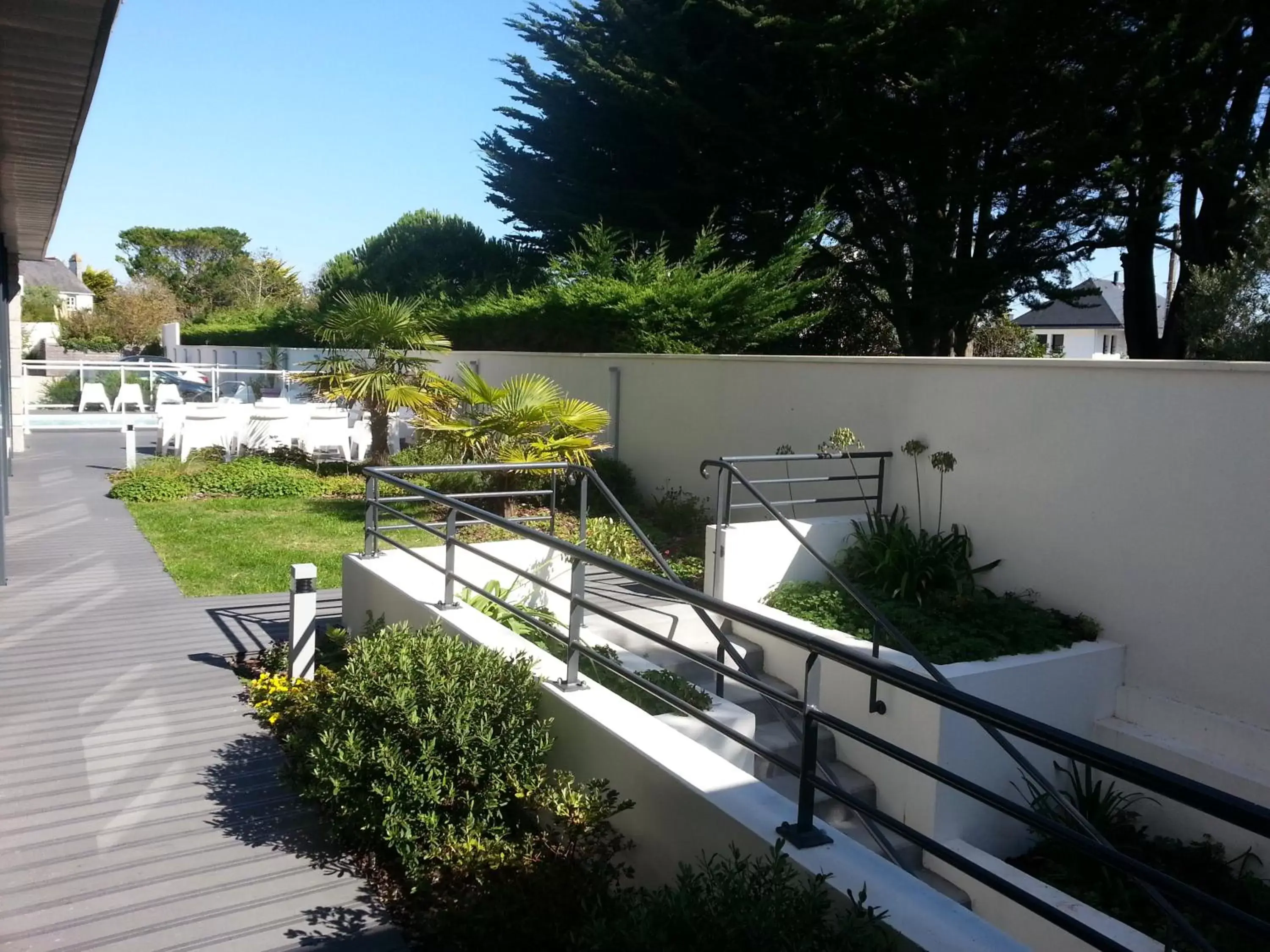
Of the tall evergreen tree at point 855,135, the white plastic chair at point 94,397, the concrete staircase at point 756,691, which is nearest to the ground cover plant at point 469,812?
the concrete staircase at point 756,691

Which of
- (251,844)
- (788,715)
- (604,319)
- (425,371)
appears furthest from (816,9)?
(251,844)

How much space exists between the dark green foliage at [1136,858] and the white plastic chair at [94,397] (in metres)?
20.9

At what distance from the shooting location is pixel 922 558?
7250mm

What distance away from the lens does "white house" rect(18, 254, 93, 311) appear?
46.3 metres

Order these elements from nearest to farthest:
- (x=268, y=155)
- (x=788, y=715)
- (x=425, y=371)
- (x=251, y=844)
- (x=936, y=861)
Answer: (x=251, y=844)
(x=936, y=861)
(x=788, y=715)
(x=425, y=371)
(x=268, y=155)

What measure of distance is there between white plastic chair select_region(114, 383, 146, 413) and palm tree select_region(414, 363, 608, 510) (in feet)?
41.1

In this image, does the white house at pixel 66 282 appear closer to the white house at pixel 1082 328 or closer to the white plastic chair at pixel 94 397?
the white plastic chair at pixel 94 397

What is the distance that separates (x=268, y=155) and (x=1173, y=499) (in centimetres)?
2890

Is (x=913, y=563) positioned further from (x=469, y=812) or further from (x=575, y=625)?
(x=469, y=812)

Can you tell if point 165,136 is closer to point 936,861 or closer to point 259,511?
point 259,511

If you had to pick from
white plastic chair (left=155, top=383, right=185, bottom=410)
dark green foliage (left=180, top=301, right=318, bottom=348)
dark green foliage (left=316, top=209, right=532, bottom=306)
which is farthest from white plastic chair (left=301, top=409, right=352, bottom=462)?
dark green foliage (left=180, top=301, right=318, bottom=348)

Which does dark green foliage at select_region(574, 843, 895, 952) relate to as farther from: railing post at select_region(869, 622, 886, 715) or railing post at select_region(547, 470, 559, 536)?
railing post at select_region(547, 470, 559, 536)

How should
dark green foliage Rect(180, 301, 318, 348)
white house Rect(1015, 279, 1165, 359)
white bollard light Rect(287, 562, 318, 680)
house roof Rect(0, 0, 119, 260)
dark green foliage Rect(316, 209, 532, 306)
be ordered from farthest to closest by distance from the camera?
white house Rect(1015, 279, 1165, 359), dark green foliage Rect(180, 301, 318, 348), dark green foliage Rect(316, 209, 532, 306), white bollard light Rect(287, 562, 318, 680), house roof Rect(0, 0, 119, 260)

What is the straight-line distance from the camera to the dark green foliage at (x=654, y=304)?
13.6m
